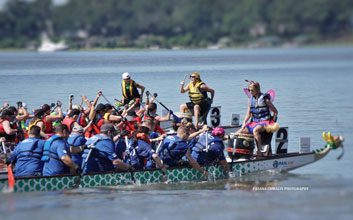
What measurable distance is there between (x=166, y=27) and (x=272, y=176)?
214 ft

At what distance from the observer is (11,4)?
95688 millimetres

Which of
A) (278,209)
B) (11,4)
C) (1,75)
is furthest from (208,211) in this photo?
(11,4)

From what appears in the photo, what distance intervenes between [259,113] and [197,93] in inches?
174

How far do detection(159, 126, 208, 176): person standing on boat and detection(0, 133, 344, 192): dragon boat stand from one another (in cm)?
15

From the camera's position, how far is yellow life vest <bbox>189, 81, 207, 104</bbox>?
2856 cm

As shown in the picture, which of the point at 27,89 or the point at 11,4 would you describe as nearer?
the point at 27,89

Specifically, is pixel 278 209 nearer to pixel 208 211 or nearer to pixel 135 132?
pixel 208 211

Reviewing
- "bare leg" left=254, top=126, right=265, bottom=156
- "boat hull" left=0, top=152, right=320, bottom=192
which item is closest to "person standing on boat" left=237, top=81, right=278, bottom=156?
"bare leg" left=254, top=126, right=265, bottom=156

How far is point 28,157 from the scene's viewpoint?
20812 millimetres

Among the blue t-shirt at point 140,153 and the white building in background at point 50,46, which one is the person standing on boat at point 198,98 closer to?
the blue t-shirt at point 140,153

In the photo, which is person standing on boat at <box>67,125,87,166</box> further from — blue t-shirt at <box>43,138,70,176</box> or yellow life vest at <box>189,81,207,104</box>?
yellow life vest at <box>189,81,207,104</box>

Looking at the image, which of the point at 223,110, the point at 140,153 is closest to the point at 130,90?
the point at 140,153

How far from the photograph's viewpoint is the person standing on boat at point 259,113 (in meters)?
24.1

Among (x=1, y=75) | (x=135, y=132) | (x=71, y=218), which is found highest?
(x=1, y=75)
